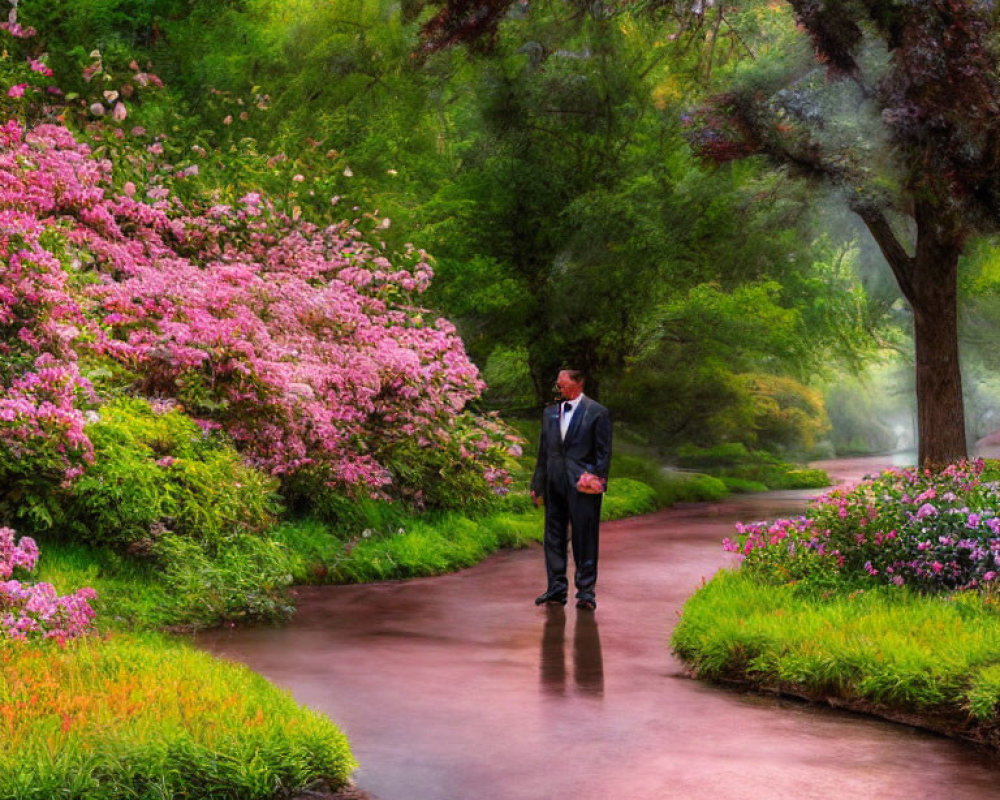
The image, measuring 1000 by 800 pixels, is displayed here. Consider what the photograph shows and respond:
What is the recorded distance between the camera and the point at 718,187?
21875 mm

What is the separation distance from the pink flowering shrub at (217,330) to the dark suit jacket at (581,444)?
8.69 ft

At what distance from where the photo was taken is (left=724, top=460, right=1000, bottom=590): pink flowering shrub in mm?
8953

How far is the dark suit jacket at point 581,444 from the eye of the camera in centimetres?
1079

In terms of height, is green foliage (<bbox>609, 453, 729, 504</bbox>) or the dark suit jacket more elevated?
the dark suit jacket

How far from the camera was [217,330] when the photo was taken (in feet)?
40.4

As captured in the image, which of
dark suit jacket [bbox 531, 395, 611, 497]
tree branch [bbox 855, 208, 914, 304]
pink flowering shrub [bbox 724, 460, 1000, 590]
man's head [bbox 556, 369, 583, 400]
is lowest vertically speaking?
pink flowering shrub [bbox 724, 460, 1000, 590]

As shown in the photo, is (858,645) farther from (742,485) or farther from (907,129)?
(742,485)

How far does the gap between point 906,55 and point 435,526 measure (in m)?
7.54

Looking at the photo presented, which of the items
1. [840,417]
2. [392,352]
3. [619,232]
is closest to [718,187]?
[619,232]

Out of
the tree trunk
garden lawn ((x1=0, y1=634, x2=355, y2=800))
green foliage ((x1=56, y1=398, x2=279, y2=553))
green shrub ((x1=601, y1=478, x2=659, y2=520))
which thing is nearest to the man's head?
green foliage ((x1=56, y1=398, x2=279, y2=553))

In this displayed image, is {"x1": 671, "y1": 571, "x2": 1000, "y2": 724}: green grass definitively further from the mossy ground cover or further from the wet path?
the wet path

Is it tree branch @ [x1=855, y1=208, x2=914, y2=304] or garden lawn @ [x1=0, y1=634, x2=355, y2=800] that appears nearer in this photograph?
A: garden lawn @ [x1=0, y1=634, x2=355, y2=800]

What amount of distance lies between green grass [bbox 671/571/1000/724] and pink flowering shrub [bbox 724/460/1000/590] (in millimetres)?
287

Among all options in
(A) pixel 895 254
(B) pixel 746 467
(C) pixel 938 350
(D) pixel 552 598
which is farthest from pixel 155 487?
(B) pixel 746 467
